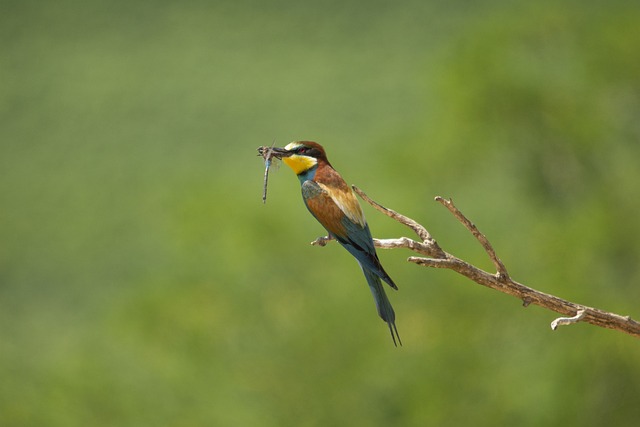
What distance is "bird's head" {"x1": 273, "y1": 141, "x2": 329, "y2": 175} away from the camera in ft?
8.14

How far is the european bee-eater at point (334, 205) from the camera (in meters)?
2.39

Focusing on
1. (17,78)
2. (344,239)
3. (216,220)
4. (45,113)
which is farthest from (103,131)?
(344,239)

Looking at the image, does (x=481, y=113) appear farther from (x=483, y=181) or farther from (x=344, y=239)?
(x=344, y=239)

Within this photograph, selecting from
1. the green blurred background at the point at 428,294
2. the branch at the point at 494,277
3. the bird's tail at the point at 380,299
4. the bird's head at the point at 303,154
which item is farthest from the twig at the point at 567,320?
the green blurred background at the point at 428,294

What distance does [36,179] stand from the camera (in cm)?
2252

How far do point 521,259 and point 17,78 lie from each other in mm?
18418

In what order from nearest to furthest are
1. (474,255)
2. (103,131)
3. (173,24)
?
(474,255) < (103,131) < (173,24)

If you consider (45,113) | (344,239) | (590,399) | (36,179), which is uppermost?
(45,113)

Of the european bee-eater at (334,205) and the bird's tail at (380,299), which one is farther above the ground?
the european bee-eater at (334,205)

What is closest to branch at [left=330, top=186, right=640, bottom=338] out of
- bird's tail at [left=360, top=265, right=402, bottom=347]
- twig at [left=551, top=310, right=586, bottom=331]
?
twig at [left=551, top=310, right=586, bottom=331]

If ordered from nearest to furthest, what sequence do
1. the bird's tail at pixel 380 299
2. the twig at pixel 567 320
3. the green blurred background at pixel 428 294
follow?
1. the bird's tail at pixel 380 299
2. the twig at pixel 567 320
3. the green blurred background at pixel 428 294

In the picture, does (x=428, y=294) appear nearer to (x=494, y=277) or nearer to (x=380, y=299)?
(x=494, y=277)

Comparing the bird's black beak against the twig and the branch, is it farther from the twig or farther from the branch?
the twig

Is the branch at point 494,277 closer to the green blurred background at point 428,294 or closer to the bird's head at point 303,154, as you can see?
the bird's head at point 303,154
